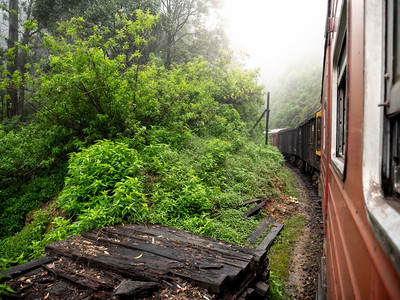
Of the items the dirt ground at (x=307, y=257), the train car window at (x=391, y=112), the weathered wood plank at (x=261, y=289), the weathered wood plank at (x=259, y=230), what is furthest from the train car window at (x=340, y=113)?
the weathered wood plank at (x=259, y=230)

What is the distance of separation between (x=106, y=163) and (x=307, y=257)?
4534mm

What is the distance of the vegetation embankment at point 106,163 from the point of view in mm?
4910

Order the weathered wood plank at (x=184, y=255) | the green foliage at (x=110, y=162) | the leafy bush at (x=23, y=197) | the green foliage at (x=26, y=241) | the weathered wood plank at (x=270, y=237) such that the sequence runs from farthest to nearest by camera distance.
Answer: the leafy bush at (x=23, y=197), the weathered wood plank at (x=270, y=237), the green foliage at (x=110, y=162), the green foliage at (x=26, y=241), the weathered wood plank at (x=184, y=255)

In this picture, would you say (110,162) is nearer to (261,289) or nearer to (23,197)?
(23,197)

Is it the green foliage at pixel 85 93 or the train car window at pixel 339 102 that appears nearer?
the train car window at pixel 339 102

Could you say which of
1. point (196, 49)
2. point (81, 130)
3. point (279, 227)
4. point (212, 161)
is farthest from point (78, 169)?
point (196, 49)

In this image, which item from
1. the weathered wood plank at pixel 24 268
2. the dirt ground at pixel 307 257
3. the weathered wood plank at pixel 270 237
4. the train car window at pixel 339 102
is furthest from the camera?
the weathered wood plank at pixel 270 237

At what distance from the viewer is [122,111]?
8023mm

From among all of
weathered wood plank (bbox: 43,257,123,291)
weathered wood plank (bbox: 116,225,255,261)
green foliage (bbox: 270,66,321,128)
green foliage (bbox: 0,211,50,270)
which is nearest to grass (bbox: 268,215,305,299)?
weathered wood plank (bbox: 116,225,255,261)

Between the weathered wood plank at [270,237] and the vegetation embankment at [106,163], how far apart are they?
1.40 feet

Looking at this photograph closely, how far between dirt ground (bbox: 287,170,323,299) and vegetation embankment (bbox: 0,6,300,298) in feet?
3.60

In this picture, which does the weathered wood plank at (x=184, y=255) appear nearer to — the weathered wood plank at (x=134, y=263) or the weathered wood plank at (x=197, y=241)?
the weathered wood plank at (x=134, y=263)

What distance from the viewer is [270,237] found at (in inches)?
224

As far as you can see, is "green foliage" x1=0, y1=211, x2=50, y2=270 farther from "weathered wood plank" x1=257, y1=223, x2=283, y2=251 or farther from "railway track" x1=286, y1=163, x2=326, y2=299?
"railway track" x1=286, y1=163, x2=326, y2=299
